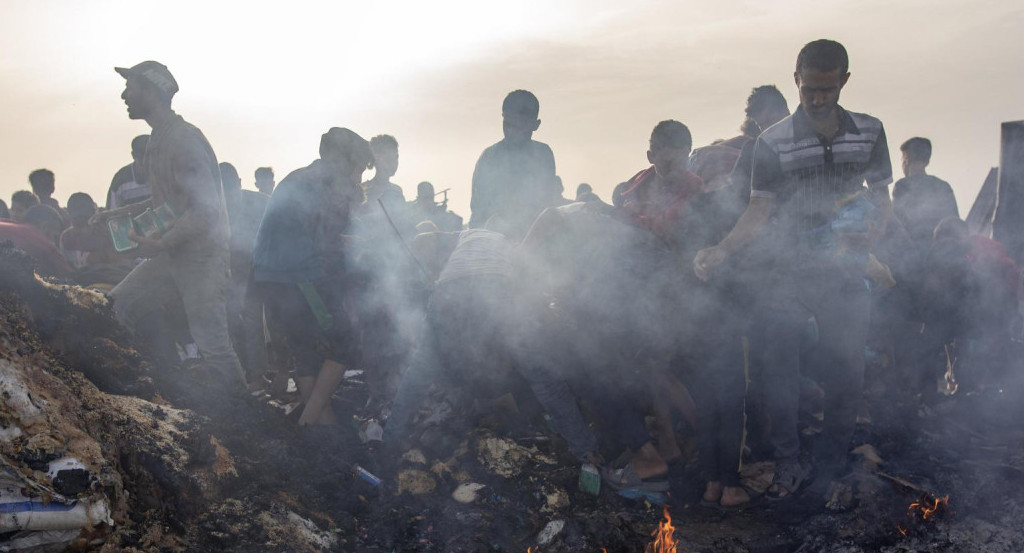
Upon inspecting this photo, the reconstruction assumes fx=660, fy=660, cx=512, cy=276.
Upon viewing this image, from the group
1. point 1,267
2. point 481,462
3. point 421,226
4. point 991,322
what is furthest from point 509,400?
point 991,322

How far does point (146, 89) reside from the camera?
14.4 ft

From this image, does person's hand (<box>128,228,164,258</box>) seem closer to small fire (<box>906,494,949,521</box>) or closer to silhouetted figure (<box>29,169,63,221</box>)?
small fire (<box>906,494,949,521</box>)

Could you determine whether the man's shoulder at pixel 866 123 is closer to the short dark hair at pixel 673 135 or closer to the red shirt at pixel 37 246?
the short dark hair at pixel 673 135

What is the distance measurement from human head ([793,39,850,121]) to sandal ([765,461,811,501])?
84.4 inches

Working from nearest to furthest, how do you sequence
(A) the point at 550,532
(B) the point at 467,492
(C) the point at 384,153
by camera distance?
1. (A) the point at 550,532
2. (B) the point at 467,492
3. (C) the point at 384,153

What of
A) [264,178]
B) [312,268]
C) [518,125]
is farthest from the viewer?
[264,178]

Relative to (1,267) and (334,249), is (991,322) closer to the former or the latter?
(334,249)

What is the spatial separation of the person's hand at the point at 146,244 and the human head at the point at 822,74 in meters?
4.03

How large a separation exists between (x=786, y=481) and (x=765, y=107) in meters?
2.77

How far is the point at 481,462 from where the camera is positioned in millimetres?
4422

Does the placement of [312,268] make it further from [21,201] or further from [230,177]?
[21,201]

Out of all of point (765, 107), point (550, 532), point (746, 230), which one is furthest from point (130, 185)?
point (765, 107)

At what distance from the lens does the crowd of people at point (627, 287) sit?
3.66 meters

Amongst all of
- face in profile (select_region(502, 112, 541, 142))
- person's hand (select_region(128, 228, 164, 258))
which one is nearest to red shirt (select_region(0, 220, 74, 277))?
person's hand (select_region(128, 228, 164, 258))
